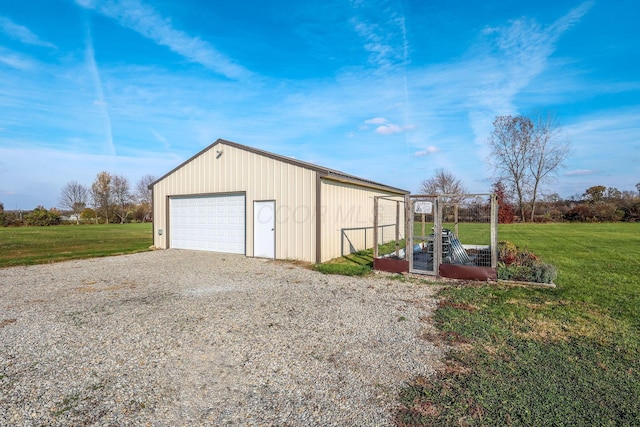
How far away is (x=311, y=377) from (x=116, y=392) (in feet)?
5.87

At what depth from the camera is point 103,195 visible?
135ft

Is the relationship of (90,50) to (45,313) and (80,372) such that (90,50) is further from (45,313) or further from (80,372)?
(80,372)

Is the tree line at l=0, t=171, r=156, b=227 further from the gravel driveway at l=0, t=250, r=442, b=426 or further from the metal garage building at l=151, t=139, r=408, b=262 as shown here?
the gravel driveway at l=0, t=250, r=442, b=426

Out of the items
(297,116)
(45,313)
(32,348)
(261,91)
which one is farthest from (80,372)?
(297,116)

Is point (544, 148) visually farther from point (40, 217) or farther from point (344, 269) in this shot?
point (40, 217)

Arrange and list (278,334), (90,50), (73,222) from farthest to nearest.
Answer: (73,222)
(90,50)
(278,334)

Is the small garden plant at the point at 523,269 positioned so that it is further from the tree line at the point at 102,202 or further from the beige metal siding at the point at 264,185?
the tree line at the point at 102,202

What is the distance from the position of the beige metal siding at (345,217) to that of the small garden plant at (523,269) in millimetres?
4961

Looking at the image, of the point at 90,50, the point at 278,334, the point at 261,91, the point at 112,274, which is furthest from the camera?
the point at 261,91

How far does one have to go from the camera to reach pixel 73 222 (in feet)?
125

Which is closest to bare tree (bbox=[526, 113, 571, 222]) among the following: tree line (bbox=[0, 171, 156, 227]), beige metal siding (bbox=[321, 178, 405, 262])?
beige metal siding (bbox=[321, 178, 405, 262])

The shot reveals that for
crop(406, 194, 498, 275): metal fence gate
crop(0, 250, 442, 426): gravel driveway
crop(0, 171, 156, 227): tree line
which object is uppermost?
crop(0, 171, 156, 227): tree line

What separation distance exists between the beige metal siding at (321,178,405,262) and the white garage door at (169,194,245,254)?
340 cm

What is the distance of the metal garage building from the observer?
32.8 feet
